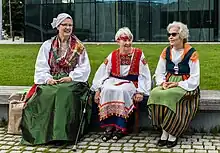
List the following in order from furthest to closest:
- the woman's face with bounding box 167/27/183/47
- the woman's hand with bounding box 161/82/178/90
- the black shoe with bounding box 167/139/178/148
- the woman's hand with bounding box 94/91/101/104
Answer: the woman's hand with bounding box 94/91/101/104
the woman's face with bounding box 167/27/183/47
the woman's hand with bounding box 161/82/178/90
the black shoe with bounding box 167/139/178/148

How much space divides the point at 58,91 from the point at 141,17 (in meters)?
27.0

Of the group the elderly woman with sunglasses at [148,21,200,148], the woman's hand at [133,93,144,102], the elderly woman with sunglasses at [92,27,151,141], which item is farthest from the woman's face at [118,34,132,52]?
the woman's hand at [133,93,144,102]

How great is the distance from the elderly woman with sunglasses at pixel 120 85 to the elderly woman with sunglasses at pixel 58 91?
266 mm

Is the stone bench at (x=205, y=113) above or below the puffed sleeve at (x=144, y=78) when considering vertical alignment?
below

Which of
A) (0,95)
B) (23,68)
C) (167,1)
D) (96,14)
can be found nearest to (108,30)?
(96,14)

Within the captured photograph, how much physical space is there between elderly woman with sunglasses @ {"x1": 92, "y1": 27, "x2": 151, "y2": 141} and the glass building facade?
2548cm

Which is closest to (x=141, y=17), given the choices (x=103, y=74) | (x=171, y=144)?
(x=103, y=74)

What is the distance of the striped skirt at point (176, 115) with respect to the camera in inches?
236

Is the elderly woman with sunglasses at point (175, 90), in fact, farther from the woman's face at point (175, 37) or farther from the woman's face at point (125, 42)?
the woman's face at point (125, 42)

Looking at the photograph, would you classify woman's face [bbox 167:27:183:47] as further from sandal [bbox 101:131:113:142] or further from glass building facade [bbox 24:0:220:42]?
glass building facade [bbox 24:0:220:42]

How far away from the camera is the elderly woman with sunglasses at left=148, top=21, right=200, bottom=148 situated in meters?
5.97

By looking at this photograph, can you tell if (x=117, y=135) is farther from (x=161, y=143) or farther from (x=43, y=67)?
(x=43, y=67)

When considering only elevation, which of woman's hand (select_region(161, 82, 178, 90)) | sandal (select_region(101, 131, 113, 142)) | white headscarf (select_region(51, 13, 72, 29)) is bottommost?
sandal (select_region(101, 131, 113, 142))

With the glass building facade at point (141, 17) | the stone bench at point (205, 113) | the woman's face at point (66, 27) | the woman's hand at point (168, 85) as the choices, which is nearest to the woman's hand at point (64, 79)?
the woman's face at point (66, 27)
